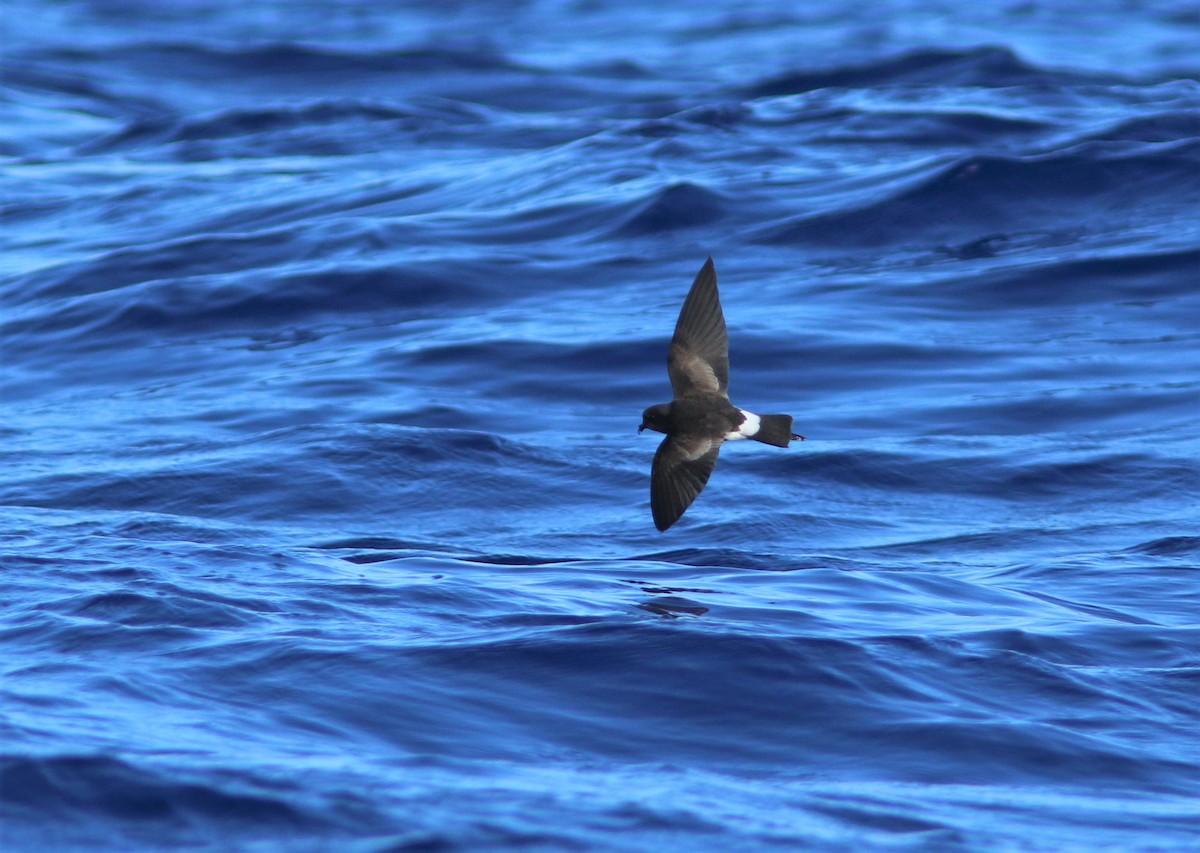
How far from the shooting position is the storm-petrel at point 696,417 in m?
6.50

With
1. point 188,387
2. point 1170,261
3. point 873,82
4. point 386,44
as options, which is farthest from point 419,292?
point 386,44

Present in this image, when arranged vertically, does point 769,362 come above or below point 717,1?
below

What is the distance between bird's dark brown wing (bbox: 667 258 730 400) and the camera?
669 cm

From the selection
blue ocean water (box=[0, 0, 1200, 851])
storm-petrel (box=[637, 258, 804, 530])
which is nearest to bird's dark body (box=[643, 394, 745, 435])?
storm-petrel (box=[637, 258, 804, 530])

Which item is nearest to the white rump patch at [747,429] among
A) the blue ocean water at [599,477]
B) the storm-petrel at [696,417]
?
the storm-petrel at [696,417]

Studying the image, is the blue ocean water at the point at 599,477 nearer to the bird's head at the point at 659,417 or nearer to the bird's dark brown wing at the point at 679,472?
the bird's dark brown wing at the point at 679,472

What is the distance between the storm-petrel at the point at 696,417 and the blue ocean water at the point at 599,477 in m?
0.53

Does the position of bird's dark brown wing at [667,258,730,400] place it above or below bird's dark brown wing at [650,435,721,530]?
above

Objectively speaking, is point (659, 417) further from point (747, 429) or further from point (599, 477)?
point (599, 477)

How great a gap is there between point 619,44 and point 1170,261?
19.2 meters

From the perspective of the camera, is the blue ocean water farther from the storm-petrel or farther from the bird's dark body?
the bird's dark body

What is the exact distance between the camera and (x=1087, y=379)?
35.2 ft

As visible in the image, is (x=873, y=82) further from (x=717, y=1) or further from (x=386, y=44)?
(x=717, y=1)

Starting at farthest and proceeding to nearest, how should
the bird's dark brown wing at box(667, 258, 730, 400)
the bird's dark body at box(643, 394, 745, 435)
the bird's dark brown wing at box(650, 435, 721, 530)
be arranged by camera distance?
1. the bird's dark brown wing at box(667, 258, 730, 400)
2. the bird's dark body at box(643, 394, 745, 435)
3. the bird's dark brown wing at box(650, 435, 721, 530)
